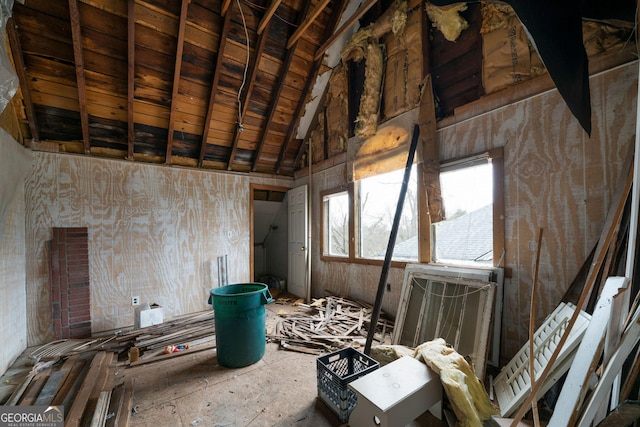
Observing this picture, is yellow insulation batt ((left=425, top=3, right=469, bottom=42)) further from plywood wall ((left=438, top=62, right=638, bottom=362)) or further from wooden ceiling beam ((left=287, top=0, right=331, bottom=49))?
wooden ceiling beam ((left=287, top=0, right=331, bottom=49))

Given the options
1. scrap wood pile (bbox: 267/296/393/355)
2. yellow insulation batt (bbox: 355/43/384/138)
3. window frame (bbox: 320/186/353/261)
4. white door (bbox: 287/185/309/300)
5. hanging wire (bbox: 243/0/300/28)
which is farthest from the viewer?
white door (bbox: 287/185/309/300)

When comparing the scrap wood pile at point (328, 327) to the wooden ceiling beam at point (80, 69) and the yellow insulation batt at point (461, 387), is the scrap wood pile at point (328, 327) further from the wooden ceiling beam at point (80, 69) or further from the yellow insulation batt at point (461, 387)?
the wooden ceiling beam at point (80, 69)

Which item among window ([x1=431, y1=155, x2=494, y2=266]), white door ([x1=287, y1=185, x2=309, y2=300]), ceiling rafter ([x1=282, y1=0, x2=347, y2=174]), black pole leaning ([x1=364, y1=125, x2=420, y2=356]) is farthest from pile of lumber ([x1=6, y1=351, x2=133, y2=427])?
ceiling rafter ([x1=282, y1=0, x2=347, y2=174])

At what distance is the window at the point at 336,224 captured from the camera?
4238mm

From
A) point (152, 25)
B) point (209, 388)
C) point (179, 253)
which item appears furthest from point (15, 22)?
point (209, 388)

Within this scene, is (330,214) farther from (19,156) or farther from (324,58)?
(19,156)

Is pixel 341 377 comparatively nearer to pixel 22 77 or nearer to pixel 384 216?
pixel 384 216

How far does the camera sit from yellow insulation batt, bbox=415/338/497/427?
Result: 4.60 ft

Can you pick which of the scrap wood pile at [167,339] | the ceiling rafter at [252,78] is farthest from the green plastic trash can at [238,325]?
the ceiling rafter at [252,78]

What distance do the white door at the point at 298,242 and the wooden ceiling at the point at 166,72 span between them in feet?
4.31

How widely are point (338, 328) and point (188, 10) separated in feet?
14.3

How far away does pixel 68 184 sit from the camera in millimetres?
3252

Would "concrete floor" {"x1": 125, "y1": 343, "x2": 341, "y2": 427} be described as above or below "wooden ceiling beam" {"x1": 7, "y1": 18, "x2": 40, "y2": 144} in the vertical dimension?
below

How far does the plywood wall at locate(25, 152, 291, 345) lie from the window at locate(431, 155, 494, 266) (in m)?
3.39
